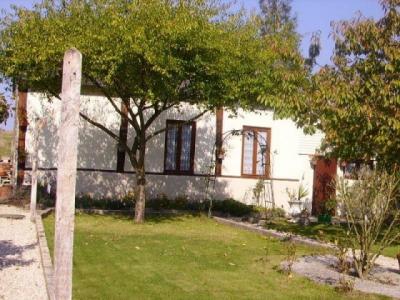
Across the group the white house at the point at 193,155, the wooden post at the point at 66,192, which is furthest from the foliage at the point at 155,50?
the wooden post at the point at 66,192

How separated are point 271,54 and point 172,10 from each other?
2911 millimetres

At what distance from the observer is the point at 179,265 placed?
10.3 meters

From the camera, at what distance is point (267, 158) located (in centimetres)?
2253

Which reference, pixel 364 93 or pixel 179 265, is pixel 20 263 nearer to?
pixel 179 265

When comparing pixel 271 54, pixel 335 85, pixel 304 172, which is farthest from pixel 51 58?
pixel 304 172

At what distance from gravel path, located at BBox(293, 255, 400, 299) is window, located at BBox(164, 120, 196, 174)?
10.4 m

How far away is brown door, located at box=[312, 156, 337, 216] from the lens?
2316 centimetres

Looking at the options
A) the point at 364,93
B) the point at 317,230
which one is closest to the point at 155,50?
the point at 364,93

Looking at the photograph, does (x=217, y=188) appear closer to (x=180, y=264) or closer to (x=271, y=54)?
(x=271, y=54)

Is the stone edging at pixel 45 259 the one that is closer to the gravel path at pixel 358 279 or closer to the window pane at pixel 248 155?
the gravel path at pixel 358 279

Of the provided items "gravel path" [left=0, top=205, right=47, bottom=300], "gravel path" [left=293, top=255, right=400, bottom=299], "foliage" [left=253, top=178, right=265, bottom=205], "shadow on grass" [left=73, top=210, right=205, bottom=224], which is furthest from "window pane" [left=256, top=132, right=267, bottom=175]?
"gravel path" [left=293, top=255, right=400, bottom=299]

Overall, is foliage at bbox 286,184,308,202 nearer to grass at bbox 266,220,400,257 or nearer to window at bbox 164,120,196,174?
grass at bbox 266,220,400,257

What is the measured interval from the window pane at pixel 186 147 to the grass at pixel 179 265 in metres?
5.90

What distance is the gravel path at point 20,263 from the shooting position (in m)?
8.00
